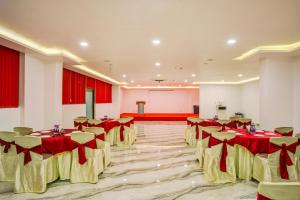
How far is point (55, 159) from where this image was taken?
12.7ft

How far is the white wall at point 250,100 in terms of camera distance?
505 inches

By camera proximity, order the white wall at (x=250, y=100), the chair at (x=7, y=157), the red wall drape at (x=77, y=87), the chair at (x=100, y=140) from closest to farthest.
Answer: the chair at (x=7, y=157) → the chair at (x=100, y=140) → the red wall drape at (x=77, y=87) → the white wall at (x=250, y=100)

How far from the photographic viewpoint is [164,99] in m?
20.7

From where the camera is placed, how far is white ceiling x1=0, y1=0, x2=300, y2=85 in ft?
10.3

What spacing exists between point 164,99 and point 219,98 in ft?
21.0

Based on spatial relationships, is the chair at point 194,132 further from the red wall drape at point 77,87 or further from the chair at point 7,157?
the chair at point 7,157

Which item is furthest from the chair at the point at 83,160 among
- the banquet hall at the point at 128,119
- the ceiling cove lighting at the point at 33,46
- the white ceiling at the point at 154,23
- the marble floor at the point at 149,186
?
the ceiling cove lighting at the point at 33,46

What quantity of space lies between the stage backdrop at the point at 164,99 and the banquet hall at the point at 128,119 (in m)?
13.1

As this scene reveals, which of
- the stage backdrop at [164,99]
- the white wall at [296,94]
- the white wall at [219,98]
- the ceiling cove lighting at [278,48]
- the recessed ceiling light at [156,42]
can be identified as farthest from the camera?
the stage backdrop at [164,99]

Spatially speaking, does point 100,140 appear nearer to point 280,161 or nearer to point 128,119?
point 128,119

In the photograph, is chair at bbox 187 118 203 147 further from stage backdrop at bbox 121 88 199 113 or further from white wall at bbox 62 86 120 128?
stage backdrop at bbox 121 88 199 113

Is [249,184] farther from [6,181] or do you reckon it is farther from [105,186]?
[6,181]

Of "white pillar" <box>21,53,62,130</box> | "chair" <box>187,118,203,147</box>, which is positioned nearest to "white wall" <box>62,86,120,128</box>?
"white pillar" <box>21,53,62,130</box>

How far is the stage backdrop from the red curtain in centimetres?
1514
